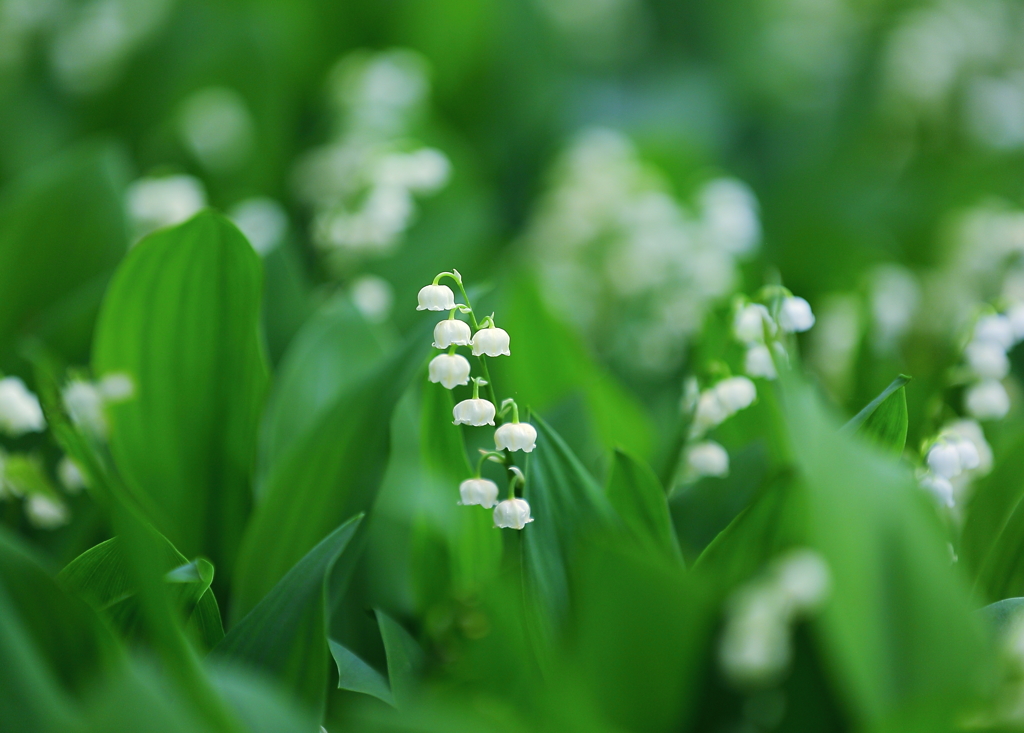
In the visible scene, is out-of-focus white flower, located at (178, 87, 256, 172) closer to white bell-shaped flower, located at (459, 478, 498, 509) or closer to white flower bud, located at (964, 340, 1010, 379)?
white bell-shaped flower, located at (459, 478, 498, 509)

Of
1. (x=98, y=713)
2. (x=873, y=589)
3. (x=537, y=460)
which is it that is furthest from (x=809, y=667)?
(x=98, y=713)

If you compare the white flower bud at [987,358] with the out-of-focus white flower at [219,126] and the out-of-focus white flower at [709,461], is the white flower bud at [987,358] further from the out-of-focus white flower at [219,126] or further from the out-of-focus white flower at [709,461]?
the out-of-focus white flower at [219,126]

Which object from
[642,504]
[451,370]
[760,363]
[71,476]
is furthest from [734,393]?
[71,476]

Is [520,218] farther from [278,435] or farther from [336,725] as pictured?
[336,725]

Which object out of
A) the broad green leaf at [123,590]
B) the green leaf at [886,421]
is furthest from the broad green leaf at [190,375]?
the green leaf at [886,421]

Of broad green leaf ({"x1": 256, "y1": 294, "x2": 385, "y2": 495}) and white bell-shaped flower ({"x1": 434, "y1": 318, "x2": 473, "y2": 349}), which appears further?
broad green leaf ({"x1": 256, "y1": 294, "x2": 385, "y2": 495})

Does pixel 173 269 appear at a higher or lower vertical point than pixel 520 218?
higher

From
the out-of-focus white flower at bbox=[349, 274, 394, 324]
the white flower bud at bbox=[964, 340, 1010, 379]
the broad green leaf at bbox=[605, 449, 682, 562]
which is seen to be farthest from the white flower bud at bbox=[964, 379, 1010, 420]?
the out-of-focus white flower at bbox=[349, 274, 394, 324]
